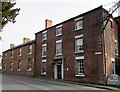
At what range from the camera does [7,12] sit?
7.93 meters

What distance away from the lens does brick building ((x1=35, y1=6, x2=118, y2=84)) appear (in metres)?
19.2

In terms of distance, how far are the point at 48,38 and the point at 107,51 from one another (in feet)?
36.0

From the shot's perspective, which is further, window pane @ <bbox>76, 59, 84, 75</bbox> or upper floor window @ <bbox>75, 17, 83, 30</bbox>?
upper floor window @ <bbox>75, 17, 83, 30</bbox>

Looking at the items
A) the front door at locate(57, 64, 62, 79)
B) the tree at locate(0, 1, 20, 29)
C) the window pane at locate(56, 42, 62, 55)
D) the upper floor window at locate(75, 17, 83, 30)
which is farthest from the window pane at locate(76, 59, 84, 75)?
the tree at locate(0, 1, 20, 29)

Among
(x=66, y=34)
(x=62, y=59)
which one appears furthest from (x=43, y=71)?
(x=66, y=34)

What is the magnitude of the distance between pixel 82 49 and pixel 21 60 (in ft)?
57.9

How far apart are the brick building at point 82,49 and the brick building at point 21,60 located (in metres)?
4.10

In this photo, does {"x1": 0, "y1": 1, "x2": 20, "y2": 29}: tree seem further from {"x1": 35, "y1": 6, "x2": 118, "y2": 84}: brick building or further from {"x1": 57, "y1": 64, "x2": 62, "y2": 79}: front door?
{"x1": 57, "y1": 64, "x2": 62, "y2": 79}: front door

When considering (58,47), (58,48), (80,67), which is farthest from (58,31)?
(80,67)

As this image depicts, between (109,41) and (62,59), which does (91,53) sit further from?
(62,59)

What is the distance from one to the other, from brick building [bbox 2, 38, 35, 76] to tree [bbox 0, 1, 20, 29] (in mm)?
22526

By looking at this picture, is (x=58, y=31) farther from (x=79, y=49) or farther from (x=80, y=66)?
(x=80, y=66)

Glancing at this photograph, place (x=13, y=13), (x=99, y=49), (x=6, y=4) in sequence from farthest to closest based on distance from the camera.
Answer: (x=99, y=49) → (x=13, y=13) → (x=6, y=4)

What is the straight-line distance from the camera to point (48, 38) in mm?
27531
